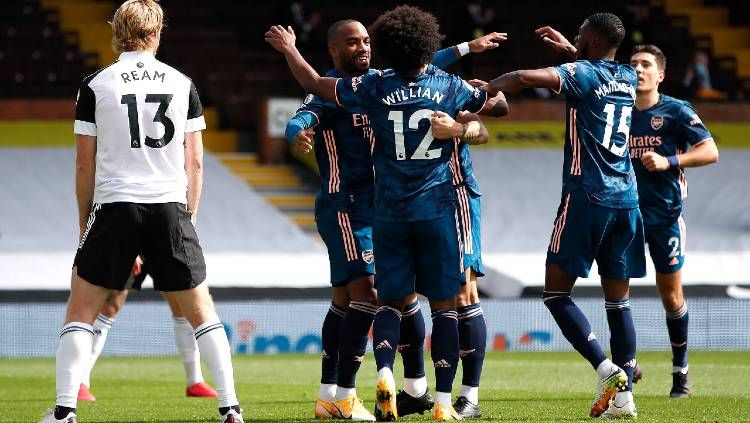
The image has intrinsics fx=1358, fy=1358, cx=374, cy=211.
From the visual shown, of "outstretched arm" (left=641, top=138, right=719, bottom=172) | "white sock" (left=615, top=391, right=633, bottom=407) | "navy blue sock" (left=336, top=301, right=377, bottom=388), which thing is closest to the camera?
"white sock" (left=615, top=391, right=633, bottom=407)

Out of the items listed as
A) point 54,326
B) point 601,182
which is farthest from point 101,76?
point 54,326

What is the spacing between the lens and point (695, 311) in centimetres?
1473

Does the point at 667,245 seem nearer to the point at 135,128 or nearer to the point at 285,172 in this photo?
the point at 135,128

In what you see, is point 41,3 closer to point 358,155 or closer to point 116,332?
point 116,332

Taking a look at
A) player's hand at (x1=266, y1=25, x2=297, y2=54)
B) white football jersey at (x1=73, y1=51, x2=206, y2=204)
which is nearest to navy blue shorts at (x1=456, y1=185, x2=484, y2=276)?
player's hand at (x1=266, y1=25, x2=297, y2=54)

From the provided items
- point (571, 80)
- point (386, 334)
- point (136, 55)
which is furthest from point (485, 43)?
point (136, 55)

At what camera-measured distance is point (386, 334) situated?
6.72 meters

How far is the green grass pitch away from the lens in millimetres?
7586

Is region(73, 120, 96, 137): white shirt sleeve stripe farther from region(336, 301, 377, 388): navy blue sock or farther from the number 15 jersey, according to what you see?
region(336, 301, 377, 388): navy blue sock

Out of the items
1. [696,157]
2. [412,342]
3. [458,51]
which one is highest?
[458,51]

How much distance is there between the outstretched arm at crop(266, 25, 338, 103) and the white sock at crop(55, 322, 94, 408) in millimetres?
1713

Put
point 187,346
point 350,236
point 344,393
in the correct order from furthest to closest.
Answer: point 187,346 < point 350,236 < point 344,393

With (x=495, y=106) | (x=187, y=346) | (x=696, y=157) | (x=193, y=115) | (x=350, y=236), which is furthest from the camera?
(x=187, y=346)

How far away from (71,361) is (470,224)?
2107mm
